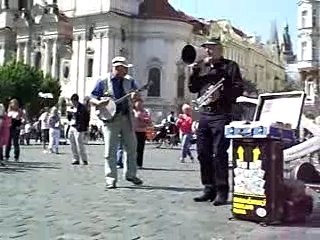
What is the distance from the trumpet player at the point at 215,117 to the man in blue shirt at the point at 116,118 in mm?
2029

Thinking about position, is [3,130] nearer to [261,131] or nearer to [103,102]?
[103,102]

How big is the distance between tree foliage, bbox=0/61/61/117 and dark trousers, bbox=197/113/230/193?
60.3 meters

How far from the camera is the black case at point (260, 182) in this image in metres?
6.95

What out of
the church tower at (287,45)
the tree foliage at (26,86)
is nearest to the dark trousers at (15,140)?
the tree foliage at (26,86)

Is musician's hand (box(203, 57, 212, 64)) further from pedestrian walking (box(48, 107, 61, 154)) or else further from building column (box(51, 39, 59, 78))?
building column (box(51, 39, 59, 78))

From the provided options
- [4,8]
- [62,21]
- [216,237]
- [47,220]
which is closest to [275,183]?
[216,237]

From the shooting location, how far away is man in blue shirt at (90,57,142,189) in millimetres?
10391

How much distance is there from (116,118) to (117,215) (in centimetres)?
338

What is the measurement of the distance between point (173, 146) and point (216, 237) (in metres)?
34.4

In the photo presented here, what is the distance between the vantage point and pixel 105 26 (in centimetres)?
7138

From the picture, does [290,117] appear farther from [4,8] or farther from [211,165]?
[4,8]

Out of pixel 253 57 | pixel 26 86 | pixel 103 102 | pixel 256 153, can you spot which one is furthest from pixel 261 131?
pixel 253 57

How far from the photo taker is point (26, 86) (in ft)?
227

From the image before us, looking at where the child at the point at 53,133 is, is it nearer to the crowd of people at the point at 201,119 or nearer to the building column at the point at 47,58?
the crowd of people at the point at 201,119
